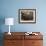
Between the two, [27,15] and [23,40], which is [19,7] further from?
[23,40]

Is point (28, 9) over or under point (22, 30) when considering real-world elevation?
over

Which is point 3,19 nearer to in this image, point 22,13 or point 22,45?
point 22,13

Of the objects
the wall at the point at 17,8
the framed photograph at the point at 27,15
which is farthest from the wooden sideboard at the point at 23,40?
the framed photograph at the point at 27,15

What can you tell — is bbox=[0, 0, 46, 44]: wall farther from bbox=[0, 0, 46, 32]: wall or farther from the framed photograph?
the framed photograph

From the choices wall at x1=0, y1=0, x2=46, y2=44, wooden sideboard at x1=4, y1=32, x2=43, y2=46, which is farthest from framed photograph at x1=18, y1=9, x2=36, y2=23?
wooden sideboard at x1=4, y1=32, x2=43, y2=46

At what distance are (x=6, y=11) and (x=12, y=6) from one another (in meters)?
0.27

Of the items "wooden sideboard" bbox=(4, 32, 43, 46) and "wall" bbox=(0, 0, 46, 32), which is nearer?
"wooden sideboard" bbox=(4, 32, 43, 46)

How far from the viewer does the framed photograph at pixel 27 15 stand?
14.8 feet

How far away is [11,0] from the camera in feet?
14.7

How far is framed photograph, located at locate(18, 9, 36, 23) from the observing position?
14.8 ft

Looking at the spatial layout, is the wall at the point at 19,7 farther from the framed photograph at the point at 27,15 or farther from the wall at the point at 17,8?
the framed photograph at the point at 27,15

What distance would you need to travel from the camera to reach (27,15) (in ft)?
14.8

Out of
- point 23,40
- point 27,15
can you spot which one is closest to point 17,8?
point 27,15

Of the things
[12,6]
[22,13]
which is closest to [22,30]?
[22,13]
